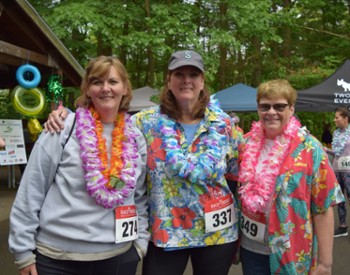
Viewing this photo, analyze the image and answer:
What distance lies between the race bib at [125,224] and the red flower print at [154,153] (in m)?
0.28

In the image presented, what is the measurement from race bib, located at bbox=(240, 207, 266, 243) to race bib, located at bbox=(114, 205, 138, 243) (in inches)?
25.3

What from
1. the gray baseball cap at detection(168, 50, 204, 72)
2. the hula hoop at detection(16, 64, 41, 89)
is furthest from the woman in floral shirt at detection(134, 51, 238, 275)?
the hula hoop at detection(16, 64, 41, 89)

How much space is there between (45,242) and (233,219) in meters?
1.06

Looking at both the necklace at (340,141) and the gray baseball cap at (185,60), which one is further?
the necklace at (340,141)

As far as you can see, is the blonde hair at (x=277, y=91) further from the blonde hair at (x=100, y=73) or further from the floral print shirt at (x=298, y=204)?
the blonde hair at (x=100, y=73)

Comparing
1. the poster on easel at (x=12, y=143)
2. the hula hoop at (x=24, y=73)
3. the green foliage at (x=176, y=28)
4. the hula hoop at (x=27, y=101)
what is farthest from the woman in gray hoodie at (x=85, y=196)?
the green foliage at (x=176, y=28)

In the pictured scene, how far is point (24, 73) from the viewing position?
221 inches

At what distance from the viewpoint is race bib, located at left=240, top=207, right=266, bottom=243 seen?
2.21 m

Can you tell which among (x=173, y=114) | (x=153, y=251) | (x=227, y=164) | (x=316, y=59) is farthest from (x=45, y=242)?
(x=316, y=59)

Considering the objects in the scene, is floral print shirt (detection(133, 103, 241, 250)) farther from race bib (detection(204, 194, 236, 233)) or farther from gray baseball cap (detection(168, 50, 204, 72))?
gray baseball cap (detection(168, 50, 204, 72))

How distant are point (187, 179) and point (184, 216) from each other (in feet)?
0.68

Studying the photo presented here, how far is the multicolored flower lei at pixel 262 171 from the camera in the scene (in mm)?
2217

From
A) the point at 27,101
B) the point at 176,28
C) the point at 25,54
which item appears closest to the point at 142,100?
the point at 176,28

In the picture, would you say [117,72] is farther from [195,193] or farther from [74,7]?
[74,7]
